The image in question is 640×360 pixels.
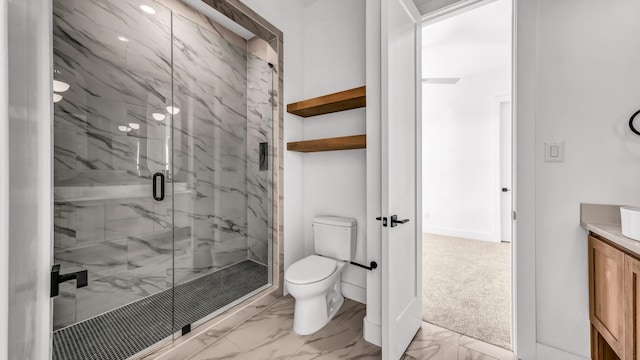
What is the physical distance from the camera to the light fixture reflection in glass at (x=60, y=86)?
1614 millimetres

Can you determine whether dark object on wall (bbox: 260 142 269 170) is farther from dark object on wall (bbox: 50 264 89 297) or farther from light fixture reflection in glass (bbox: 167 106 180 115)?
dark object on wall (bbox: 50 264 89 297)

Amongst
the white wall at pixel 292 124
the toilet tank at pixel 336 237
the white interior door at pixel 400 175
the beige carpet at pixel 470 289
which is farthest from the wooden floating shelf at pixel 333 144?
the beige carpet at pixel 470 289

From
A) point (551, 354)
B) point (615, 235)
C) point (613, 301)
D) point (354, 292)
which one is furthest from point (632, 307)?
point (354, 292)

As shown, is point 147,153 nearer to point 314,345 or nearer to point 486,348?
point 314,345

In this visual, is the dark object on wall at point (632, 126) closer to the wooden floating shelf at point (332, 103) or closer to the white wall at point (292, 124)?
the wooden floating shelf at point (332, 103)

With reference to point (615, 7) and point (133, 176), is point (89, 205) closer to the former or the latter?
point (133, 176)

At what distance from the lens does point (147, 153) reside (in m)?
2.03

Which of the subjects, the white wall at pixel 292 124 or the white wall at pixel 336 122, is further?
the white wall at pixel 292 124

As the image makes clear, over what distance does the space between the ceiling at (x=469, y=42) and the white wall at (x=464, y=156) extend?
314mm

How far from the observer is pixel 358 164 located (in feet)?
6.79

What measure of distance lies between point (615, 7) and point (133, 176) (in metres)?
3.28

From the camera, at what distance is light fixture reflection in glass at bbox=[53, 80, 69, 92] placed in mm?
1614

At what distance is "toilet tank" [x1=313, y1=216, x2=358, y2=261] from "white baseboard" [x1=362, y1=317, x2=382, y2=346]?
0.48 m

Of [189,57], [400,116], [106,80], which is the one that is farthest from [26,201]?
[189,57]
